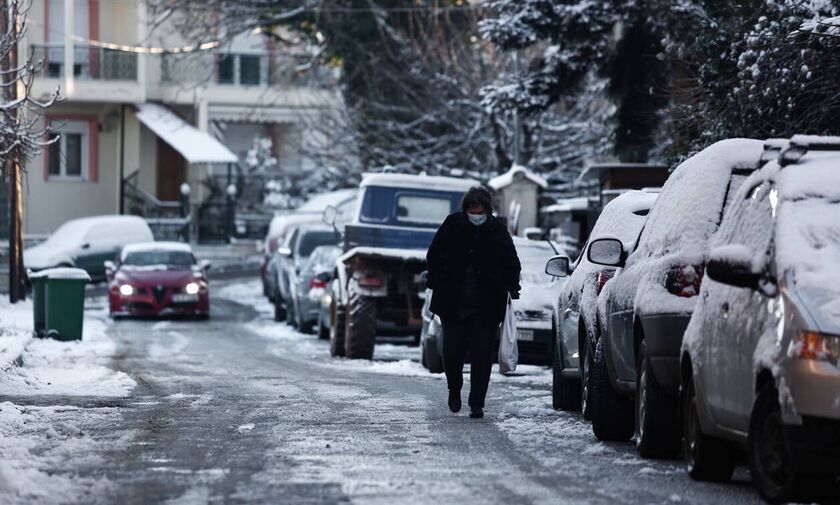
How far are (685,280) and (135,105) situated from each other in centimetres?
4445

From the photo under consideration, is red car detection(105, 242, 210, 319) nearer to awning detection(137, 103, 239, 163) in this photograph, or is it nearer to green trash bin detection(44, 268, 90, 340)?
green trash bin detection(44, 268, 90, 340)

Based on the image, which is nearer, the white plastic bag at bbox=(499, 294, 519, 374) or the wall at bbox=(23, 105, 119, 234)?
the white plastic bag at bbox=(499, 294, 519, 374)

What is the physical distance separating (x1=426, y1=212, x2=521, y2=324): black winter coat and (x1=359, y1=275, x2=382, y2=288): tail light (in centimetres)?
869

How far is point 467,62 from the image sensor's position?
43.9 meters

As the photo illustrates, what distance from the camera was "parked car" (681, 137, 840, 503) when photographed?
28.0 ft

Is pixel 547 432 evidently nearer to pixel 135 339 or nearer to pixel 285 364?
pixel 285 364

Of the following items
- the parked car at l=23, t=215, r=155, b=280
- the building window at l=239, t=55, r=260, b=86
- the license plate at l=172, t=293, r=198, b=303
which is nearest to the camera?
the license plate at l=172, t=293, r=198, b=303

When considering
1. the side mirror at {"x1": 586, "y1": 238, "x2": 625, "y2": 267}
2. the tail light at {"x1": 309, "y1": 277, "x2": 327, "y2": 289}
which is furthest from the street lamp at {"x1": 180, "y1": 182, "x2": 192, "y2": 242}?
the side mirror at {"x1": 586, "y1": 238, "x2": 625, "y2": 267}

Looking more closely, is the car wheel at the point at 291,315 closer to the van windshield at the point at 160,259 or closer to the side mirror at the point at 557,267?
the van windshield at the point at 160,259

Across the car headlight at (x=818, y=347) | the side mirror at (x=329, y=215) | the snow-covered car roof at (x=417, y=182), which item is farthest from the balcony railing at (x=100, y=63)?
the car headlight at (x=818, y=347)

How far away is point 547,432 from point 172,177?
1743 inches

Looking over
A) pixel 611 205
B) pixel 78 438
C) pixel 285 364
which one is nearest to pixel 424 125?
pixel 285 364

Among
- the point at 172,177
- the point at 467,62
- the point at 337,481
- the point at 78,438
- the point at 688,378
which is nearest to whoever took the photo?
the point at 337,481

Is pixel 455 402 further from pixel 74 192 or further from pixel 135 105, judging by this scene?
pixel 74 192
